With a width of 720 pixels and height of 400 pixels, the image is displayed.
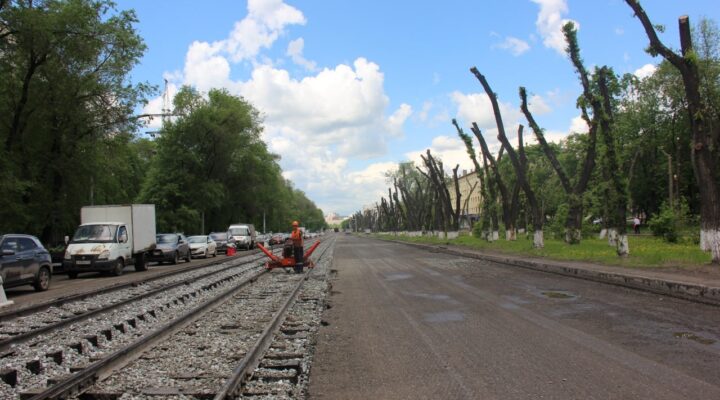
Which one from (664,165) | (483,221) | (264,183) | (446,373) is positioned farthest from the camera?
(264,183)

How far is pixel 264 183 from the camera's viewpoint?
209ft

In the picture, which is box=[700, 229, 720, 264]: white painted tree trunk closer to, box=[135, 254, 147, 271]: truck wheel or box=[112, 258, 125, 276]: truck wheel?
box=[112, 258, 125, 276]: truck wheel

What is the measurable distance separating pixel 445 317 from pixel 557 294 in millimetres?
3895

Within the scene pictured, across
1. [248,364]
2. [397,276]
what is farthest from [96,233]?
[248,364]

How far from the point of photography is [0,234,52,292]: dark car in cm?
1432

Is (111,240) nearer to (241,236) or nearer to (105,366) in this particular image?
(105,366)

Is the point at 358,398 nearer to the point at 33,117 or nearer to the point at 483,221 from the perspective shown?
the point at 33,117

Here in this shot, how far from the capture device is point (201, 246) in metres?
35.6

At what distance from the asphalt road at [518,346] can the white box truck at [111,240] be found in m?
11.9

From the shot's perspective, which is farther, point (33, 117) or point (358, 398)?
point (33, 117)

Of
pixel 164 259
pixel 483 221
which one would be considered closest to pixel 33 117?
pixel 164 259

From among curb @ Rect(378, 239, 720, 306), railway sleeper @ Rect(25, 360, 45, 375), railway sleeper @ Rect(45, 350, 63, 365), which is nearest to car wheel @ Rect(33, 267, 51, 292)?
railway sleeper @ Rect(45, 350, 63, 365)

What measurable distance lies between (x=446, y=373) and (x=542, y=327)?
3.08 metres

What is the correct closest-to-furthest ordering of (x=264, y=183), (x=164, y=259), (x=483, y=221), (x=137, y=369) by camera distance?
1. (x=137, y=369)
2. (x=164, y=259)
3. (x=483, y=221)
4. (x=264, y=183)
